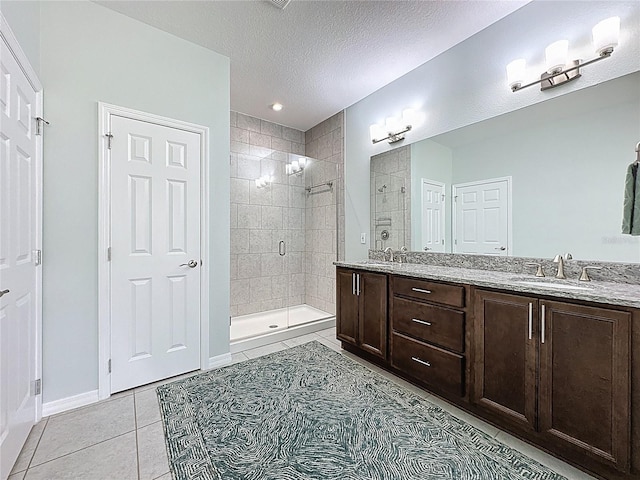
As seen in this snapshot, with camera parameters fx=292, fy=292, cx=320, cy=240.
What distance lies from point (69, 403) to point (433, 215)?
125 inches

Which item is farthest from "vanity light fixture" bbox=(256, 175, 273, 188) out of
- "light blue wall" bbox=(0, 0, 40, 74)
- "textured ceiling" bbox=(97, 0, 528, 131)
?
"light blue wall" bbox=(0, 0, 40, 74)

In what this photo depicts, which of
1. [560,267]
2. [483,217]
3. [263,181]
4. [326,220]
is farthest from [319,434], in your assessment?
[263,181]

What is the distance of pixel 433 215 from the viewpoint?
2770 mm

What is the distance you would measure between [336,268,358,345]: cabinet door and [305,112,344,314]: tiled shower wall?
89 centimetres

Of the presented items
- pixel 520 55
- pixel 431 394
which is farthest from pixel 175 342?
pixel 520 55

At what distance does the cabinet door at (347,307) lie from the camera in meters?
2.75

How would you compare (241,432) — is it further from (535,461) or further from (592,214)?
(592,214)

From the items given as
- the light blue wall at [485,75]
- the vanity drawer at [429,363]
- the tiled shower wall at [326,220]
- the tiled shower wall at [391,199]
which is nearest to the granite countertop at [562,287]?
the vanity drawer at [429,363]

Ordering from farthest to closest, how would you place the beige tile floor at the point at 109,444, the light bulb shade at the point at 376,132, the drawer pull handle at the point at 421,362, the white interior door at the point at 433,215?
the light bulb shade at the point at 376,132
the white interior door at the point at 433,215
the drawer pull handle at the point at 421,362
the beige tile floor at the point at 109,444

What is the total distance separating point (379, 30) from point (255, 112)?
79.8 inches

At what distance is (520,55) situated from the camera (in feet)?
7.14

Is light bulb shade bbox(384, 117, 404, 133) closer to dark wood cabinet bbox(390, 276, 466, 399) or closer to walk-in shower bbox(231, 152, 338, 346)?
walk-in shower bbox(231, 152, 338, 346)

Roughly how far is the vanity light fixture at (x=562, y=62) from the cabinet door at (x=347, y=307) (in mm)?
1990

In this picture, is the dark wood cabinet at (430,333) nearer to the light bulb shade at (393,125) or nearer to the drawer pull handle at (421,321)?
the drawer pull handle at (421,321)
